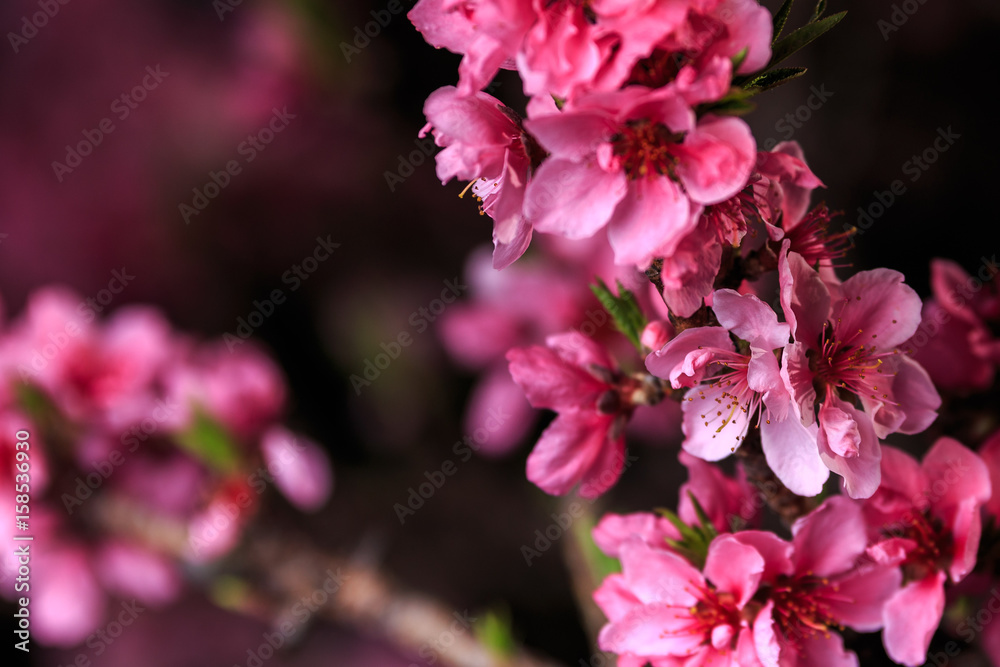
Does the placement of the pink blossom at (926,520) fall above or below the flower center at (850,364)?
below

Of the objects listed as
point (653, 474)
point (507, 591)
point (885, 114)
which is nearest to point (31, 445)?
point (507, 591)

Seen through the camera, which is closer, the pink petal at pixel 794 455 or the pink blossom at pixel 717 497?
the pink petal at pixel 794 455
